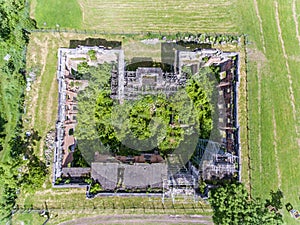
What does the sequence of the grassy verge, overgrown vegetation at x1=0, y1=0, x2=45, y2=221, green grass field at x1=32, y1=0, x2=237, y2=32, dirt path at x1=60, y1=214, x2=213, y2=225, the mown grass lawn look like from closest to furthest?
1. dirt path at x1=60, y1=214, x2=213, y2=225
2. overgrown vegetation at x1=0, y1=0, x2=45, y2=221
3. the grassy verge
4. the mown grass lawn
5. green grass field at x1=32, y1=0, x2=237, y2=32

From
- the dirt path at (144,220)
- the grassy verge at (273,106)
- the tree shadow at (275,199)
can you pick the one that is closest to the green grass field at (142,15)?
the grassy verge at (273,106)

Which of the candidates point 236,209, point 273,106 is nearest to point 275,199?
point 236,209

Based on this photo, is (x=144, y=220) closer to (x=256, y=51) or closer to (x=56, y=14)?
(x=256, y=51)

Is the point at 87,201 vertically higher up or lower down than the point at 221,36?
lower down

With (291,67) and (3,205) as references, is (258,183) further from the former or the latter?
(3,205)

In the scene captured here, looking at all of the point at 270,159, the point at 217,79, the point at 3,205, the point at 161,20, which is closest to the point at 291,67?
the point at 217,79

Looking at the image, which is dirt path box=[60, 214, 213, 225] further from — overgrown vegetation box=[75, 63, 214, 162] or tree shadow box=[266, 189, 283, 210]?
tree shadow box=[266, 189, 283, 210]

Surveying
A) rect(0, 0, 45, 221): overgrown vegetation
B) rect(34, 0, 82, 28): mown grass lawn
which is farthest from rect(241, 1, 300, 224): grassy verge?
rect(0, 0, 45, 221): overgrown vegetation
